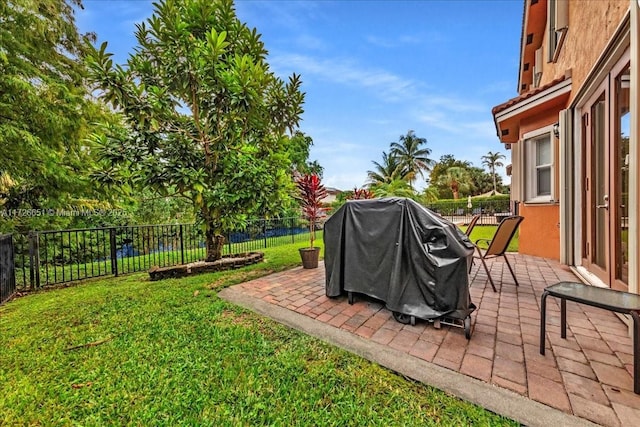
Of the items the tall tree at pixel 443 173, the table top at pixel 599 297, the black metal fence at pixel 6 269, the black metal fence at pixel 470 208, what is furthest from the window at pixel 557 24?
the tall tree at pixel 443 173

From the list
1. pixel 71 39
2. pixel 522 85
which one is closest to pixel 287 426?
pixel 71 39

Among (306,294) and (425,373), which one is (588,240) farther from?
(306,294)

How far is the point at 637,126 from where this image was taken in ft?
6.69

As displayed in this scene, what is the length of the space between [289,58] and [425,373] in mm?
11589

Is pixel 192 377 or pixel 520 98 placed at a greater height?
pixel 520 98

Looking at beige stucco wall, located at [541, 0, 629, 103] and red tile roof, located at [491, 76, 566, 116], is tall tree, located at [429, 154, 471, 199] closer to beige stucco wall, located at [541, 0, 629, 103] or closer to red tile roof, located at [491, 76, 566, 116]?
red tile roof, located at [491, 76, 566, 116]

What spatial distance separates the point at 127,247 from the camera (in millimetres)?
6574

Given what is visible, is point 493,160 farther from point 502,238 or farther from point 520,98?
point 502,238

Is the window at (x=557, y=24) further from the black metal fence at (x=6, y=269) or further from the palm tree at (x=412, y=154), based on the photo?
the palm tree at (x=412, y=154)

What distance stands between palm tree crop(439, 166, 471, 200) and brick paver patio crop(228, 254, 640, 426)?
31.1 meters

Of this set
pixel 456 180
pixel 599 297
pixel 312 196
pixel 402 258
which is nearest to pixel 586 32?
pixel 599 297

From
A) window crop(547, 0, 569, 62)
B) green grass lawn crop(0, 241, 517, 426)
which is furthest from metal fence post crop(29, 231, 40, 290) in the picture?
window crop(547, 0, 569, 62)

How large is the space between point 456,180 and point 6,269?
35182 mm

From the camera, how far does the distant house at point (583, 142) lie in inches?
94.9
